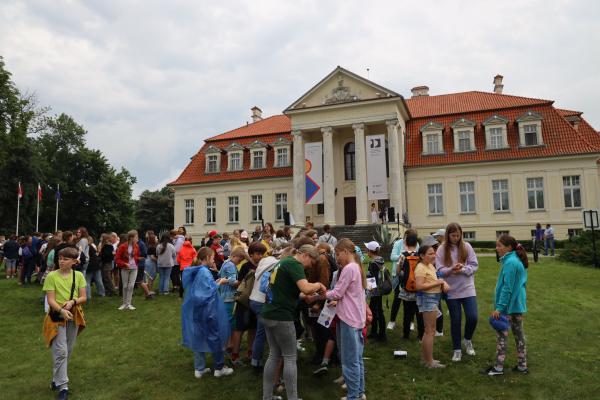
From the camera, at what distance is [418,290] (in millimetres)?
6152

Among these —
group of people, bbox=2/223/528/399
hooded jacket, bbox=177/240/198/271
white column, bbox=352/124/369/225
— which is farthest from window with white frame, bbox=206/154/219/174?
group of people, bbox=2/223/528/399

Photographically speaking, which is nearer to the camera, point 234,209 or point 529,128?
point 529,128

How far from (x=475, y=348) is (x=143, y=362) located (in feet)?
17.7

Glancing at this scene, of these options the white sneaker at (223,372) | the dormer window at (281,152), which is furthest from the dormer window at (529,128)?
the white sneaker at (223,372)

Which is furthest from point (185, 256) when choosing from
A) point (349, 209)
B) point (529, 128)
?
point (529, 128)

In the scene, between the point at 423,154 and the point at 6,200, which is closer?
the point at 423,154

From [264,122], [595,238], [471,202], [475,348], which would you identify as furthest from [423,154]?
[475,348]

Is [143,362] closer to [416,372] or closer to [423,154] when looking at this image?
[416,372]

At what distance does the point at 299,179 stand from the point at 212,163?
9268 millimetres

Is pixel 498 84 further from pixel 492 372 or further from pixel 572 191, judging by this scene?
pixel 492 372

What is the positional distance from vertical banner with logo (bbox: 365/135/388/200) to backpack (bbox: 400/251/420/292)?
1927 cm

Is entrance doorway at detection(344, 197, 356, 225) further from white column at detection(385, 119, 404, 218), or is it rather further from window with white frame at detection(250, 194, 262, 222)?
window with white frame at detection(250, 194, 262, 222)

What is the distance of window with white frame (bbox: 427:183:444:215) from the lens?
2884cm

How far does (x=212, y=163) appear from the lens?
35375 millimetres
